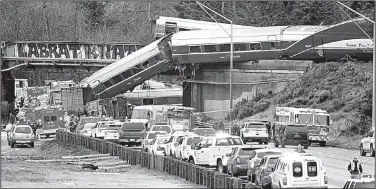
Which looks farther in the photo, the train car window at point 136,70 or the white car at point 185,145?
the train car window at point 136,70

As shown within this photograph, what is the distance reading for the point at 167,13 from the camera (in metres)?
150

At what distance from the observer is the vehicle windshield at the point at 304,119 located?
6194 cm

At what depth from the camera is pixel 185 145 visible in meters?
44.1

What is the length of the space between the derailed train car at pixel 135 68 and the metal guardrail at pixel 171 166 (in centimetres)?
2218

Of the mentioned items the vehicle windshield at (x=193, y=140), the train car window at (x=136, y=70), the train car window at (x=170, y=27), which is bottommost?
the vehicle windshield at (x=193, y=140)

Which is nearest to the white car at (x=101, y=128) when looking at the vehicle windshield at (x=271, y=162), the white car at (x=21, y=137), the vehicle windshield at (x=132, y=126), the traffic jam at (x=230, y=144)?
the traffic jam at (x=230, y=144)

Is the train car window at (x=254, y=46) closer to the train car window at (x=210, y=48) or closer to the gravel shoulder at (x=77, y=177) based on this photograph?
the train car window at (x=210, y=48)

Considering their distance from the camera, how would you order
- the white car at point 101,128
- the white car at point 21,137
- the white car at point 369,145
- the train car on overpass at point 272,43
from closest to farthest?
the white car at point 369,145 → the white car at point 101,128 → the white car at point 21,137 → the train car on overpass at point 272,43

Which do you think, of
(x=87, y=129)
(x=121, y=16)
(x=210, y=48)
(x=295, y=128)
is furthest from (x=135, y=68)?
(x=121, y=16)

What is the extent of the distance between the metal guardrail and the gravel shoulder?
357 mm

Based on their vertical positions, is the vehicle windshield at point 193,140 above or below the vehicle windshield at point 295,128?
below

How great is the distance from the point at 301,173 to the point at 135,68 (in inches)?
2392

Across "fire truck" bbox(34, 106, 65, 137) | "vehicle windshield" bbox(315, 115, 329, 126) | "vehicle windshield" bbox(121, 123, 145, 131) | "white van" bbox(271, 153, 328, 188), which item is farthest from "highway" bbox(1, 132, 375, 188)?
"fire truck" bbox(34, 106, 65, 137)

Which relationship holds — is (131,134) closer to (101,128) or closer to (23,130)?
(101,128)
